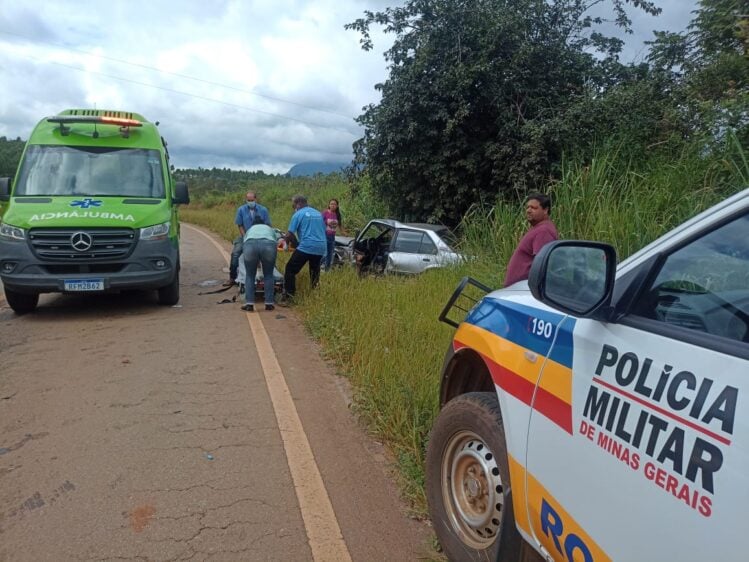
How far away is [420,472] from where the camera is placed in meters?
3.56

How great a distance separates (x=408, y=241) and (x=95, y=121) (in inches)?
192

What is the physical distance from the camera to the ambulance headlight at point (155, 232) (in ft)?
25.4

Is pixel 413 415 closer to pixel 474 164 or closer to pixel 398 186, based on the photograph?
pixel 474 164

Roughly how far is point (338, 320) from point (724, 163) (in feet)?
14.7

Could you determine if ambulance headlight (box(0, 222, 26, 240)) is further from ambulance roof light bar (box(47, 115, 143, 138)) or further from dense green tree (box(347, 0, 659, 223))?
dense green tree (box(347, 0, 659, 223))

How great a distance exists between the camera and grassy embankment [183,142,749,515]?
425 cm

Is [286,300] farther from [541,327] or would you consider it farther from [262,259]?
[541,327]

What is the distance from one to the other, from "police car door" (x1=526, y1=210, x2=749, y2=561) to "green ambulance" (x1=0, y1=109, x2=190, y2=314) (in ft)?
22.1

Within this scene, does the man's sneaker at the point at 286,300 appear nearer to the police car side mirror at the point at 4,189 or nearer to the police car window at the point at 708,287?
the police car side mirror at the point at 4,189

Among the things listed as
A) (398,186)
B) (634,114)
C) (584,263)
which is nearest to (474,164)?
(398,186)

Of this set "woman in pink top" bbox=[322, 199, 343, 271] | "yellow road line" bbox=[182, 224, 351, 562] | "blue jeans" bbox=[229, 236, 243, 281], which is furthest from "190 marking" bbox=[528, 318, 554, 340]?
"woman in pink top" bbox=[322, 199, 343, 271]

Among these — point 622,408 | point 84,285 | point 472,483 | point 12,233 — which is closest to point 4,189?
point 12,233

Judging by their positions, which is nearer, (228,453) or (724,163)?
(228,453)

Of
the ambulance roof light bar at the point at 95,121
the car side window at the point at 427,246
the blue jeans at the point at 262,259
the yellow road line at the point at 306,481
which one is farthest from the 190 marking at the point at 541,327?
the ambulance roof light bar at the point at 95,121
